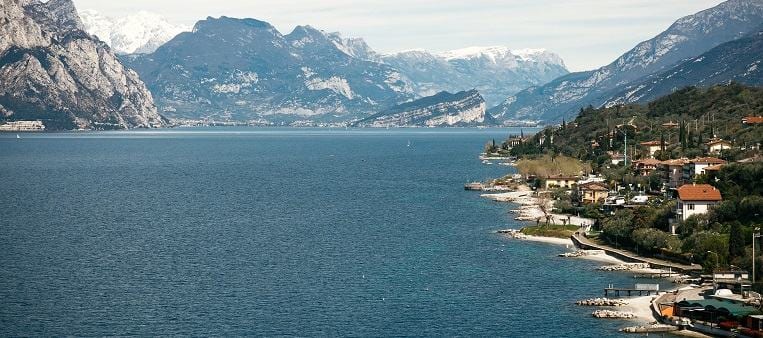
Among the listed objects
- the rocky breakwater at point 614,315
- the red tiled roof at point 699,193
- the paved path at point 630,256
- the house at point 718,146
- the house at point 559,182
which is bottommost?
the rocky breakwater at point 614,315

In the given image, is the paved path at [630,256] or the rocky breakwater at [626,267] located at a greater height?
the paved path at [630,256]

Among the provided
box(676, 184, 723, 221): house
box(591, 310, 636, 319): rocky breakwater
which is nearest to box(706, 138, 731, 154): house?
box(676, 184, 723, 221): house

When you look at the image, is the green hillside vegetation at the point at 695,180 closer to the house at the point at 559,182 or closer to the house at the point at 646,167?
the house at the point at 646,167

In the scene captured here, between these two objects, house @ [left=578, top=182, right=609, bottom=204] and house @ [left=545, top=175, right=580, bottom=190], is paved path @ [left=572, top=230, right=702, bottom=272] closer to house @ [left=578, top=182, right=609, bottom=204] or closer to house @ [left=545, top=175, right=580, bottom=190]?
house @ [left=578, top=182, right=609, bottom=204]

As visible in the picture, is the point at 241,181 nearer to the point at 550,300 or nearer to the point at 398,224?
the point at 398,224

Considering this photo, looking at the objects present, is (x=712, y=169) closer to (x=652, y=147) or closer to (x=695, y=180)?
(x=695, y=180)

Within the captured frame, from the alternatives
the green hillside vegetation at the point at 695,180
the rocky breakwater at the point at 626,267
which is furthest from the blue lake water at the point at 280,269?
the green hillside vegetation at the point at 695,180
